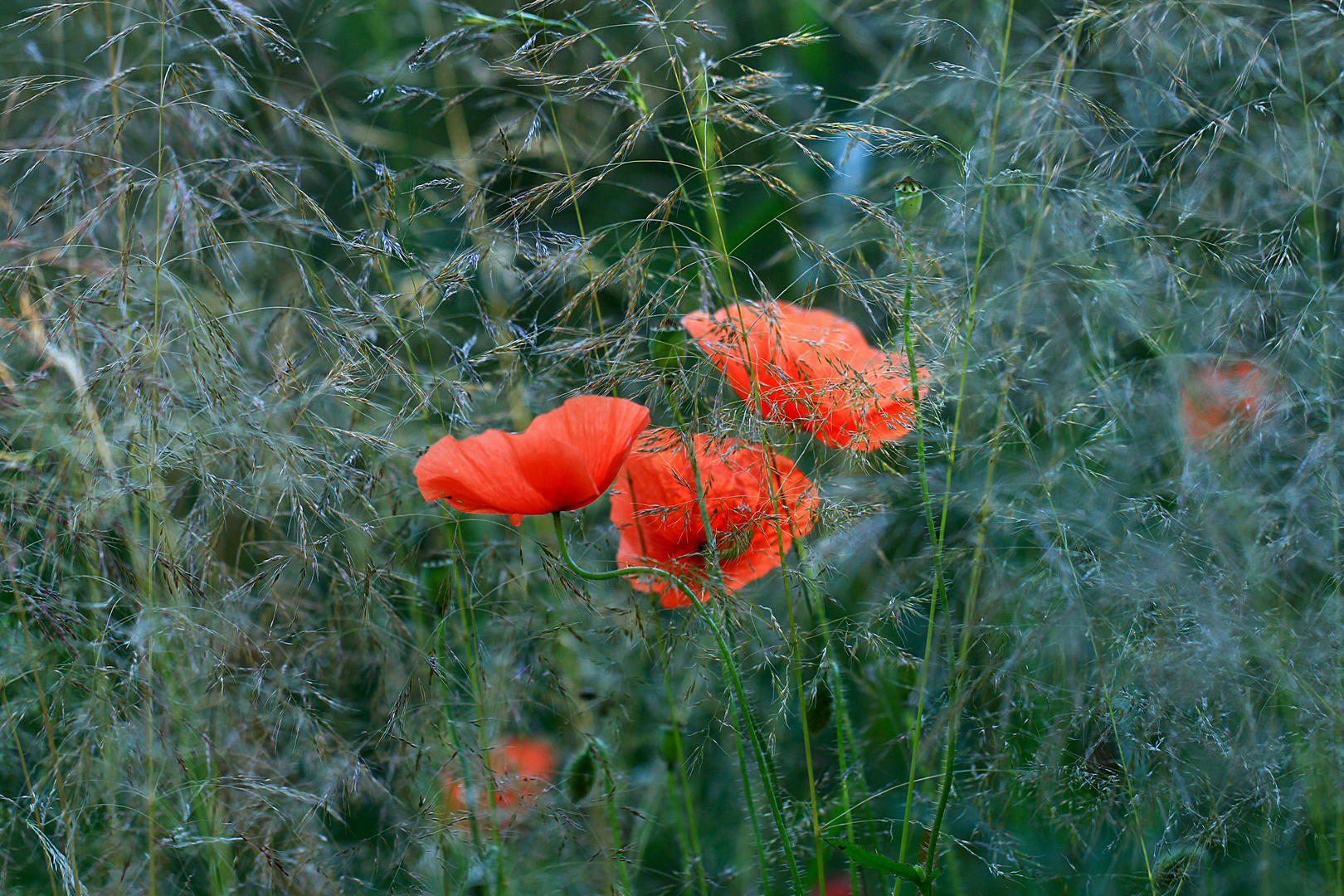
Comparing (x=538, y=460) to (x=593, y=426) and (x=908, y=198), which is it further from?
(x=908, y=198)

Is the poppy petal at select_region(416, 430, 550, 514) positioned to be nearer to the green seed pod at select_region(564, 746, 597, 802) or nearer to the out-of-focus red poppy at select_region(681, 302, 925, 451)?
the out-of-focus red poppy at select_region(681, 302, 925, 451)

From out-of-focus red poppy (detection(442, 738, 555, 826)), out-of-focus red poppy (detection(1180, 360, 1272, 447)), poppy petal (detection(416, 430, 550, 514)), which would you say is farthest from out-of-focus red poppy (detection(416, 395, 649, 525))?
out-of-focus red poppy (detection(1180, 360, 1272, 447))

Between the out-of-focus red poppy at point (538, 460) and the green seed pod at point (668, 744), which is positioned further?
the green seed pod at point (668, 744)

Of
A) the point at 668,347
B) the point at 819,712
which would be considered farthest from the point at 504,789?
the point at 668,347

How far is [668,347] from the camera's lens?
0.73 metres

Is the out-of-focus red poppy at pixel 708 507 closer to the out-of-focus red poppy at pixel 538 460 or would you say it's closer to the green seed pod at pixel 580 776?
the out-of-focus red poppy at pixel 538 460

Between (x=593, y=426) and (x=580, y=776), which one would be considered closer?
(x=593, y=426)

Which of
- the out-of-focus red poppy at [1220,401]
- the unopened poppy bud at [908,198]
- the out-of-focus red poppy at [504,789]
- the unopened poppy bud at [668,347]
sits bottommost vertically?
the out-of-focus red poppy at [504,789]

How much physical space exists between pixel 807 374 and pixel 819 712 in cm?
29

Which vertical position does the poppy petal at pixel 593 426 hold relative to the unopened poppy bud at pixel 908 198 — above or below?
below

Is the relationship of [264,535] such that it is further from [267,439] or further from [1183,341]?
[1183,341]

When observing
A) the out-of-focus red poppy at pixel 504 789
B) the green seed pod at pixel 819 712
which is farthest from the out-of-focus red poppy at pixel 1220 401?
the out-of-focus red poppy at pixel 504 789

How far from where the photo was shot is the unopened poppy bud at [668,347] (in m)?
0.72

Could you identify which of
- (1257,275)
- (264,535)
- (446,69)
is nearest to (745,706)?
(1257,275)
